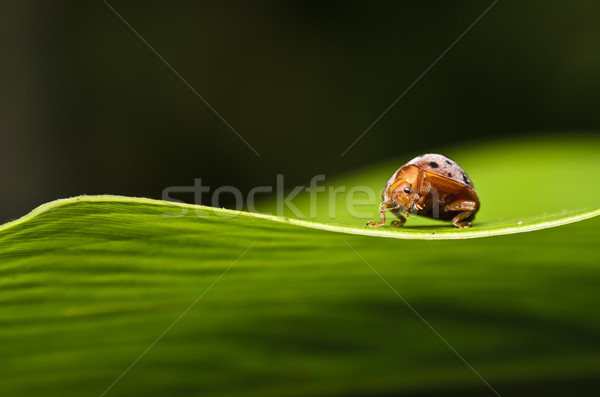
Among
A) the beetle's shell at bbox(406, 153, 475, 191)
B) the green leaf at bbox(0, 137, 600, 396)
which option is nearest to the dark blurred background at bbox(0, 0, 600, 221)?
the beetle's shell at bbox(406, 153, 475, 191)

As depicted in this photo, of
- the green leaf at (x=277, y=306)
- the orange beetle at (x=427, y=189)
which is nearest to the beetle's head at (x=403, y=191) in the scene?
the orange beetle at (x=427, y=189)

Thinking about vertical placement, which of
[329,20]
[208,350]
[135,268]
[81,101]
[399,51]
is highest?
[329,20]

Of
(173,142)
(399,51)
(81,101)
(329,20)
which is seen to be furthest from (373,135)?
(81,101)

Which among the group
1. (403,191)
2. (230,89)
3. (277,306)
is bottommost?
(277,306)

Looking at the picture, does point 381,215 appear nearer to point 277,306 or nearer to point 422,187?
point 422,187

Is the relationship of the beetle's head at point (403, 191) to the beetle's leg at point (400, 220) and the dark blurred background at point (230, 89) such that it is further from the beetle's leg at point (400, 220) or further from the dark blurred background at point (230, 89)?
the dark blurred background at point (230, 89)

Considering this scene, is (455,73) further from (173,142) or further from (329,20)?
(173,142)

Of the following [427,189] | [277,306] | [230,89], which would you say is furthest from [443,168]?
[230,89]
